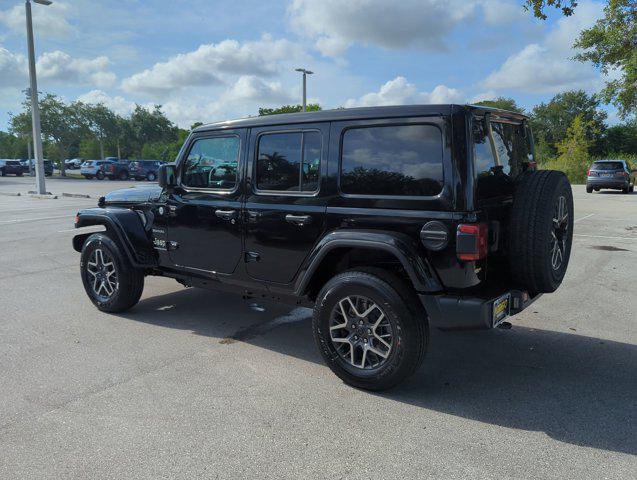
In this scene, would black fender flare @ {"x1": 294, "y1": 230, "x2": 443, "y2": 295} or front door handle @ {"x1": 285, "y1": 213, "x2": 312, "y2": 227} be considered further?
front door handle @ {"x1": 285, "y1": 213, "x2": 312, "y2": 227}

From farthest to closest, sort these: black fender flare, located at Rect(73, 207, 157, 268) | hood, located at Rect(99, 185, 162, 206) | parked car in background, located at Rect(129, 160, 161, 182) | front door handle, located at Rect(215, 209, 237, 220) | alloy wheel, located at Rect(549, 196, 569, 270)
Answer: parked car in background, located at Rect(129, 160, 161, 182) < hood, located at Rect(99, 185, 162, 206) < black fender flare, located at Rect(73, 207, 157, 268) < front door handle, located at Rect(215, 209, 237, 220) < alloy wheel, located at Rect(549, 196, 569, 270)

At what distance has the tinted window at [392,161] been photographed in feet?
11.4

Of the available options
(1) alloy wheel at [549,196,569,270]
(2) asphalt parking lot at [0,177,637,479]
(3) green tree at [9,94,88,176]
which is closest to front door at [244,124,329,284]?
(2) asphalt parking lot at [0,177,637,479]

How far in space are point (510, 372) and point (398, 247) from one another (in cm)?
150

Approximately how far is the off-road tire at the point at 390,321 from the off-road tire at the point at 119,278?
241cm

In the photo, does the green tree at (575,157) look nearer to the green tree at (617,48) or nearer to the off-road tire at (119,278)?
the green tree at (617,48)

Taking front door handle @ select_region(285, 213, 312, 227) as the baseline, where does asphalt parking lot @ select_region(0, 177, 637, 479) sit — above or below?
below

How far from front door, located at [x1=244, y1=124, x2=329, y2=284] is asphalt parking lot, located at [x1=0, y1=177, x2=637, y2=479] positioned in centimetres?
85

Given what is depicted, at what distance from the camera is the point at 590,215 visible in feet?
48.0

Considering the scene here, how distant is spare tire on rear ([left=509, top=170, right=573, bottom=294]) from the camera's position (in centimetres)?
360

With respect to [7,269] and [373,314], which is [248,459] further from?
[7,269]

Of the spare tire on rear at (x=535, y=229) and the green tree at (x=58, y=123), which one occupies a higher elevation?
the green tree at (x=58, y=123)

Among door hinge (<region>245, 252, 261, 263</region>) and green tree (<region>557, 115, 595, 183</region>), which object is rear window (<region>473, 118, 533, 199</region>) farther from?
green tree (<region>557, 115, 595, 183</region>)

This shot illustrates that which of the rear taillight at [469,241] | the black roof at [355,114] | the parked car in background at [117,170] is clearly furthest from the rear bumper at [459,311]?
the parked car in background at [117,170]
